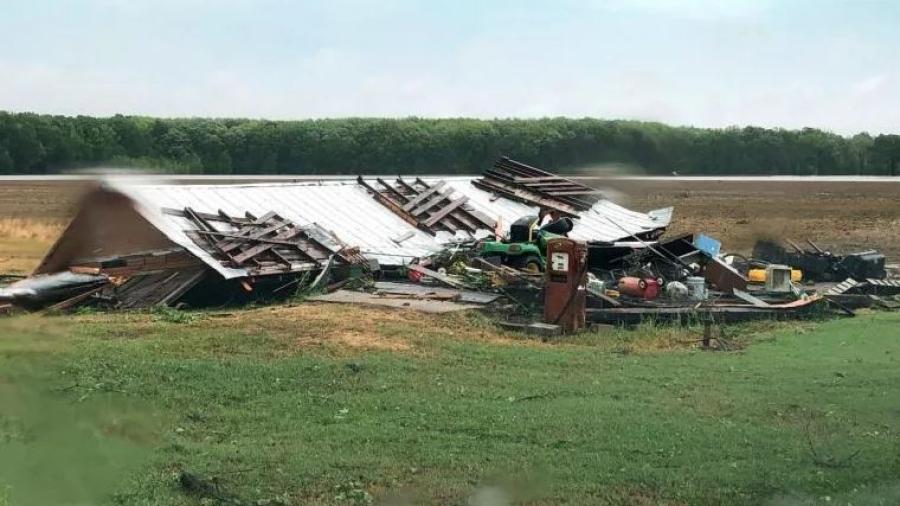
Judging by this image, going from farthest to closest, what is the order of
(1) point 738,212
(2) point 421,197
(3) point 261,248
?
(1) point 738,212
(2) point 421,197
(3) point 261,248

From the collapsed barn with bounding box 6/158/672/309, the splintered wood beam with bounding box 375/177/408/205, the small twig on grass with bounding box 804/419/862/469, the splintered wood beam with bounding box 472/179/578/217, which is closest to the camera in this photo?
the small twig on grass with bounding box 804/419/862/469

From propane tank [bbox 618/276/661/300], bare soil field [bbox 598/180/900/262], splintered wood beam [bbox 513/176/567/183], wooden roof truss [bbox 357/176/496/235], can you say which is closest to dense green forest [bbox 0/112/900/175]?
wooden roof truss [bbox 357/176/496/235]

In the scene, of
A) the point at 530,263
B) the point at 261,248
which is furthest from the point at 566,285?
the point at 261,248

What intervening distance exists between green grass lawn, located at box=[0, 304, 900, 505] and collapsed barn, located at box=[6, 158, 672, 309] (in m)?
2.43

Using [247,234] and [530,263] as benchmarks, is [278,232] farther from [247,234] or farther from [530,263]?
[530,263]

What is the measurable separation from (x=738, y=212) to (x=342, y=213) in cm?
2857

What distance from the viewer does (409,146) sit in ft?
83.9

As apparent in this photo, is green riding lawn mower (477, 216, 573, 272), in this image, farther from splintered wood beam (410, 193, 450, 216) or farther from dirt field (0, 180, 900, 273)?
splintered wood beam (410, 193, 450, 216)

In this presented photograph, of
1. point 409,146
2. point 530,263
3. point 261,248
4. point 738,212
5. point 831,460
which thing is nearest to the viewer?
point 831,460

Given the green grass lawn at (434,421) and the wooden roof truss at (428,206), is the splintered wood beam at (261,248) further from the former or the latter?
the green grass lawn at (434,421)

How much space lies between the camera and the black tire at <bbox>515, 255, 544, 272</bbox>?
885 inches

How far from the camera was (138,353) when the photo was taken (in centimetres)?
1303

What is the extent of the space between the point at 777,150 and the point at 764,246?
14.3 meters

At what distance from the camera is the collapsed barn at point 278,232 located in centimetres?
1816
